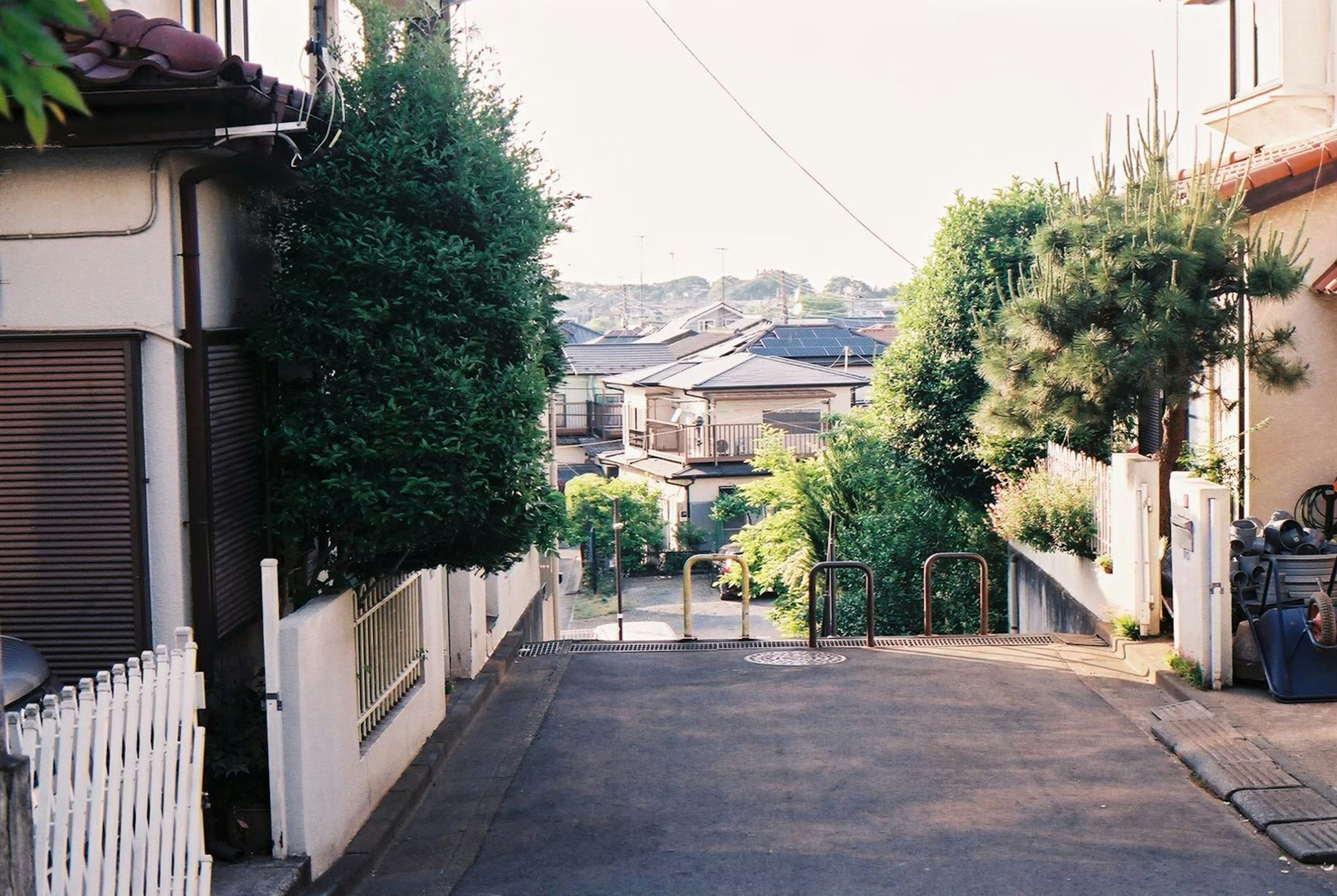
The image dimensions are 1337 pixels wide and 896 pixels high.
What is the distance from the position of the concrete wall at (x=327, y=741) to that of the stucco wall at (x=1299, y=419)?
328 inches

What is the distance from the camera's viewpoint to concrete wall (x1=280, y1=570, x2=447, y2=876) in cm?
671

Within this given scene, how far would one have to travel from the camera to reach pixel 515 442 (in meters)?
7.91

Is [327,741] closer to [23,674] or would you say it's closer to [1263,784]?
[23,674]

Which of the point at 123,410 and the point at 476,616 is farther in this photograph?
the point at 476,616

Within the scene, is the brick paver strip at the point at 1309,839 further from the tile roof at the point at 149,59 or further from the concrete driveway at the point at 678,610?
the concrete driveway at the point at 678,610

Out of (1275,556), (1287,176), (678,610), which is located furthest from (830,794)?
(678,610)

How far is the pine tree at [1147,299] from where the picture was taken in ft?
37.2

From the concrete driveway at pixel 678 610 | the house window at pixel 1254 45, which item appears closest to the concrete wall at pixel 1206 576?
the house window at pixel 1254 45

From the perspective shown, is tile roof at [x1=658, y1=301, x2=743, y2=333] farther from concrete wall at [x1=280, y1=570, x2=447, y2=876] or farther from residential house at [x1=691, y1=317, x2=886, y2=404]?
concrete wall at [x1=280, y1=570, x2=447, y2=876]

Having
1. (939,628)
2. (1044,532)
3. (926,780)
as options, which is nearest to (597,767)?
(926,780)

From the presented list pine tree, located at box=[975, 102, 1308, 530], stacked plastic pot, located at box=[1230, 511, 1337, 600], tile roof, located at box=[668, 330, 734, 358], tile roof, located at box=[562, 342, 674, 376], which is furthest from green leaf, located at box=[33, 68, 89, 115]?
tile roof, located at box=[668, 330, 734, 358]

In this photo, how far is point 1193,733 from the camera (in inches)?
370

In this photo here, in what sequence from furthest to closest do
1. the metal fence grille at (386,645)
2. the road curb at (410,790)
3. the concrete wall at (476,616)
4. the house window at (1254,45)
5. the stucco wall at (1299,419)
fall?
1. the house window at (1254,45)
2. the stucco wall at (1299,419)
3. the concrete wall at (476,616)
4. the metal fence grille at (386,645)
5. the road curb at (410,790)

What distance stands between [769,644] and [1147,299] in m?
5.08
